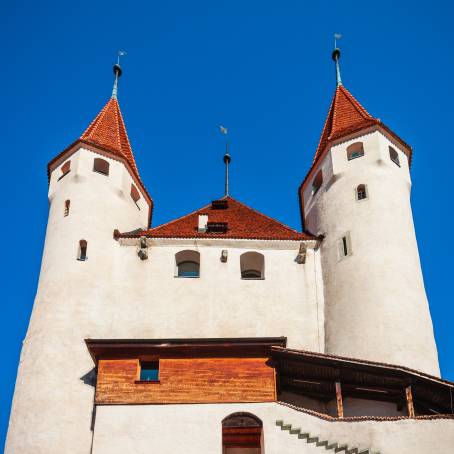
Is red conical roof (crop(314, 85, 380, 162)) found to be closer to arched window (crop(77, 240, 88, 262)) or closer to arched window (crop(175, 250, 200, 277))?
arched window (crop(175, 250, 200, 277))

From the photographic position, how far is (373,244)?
108 feet

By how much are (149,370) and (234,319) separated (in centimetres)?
576

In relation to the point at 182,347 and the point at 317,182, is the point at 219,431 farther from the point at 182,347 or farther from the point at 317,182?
the point at 317,182

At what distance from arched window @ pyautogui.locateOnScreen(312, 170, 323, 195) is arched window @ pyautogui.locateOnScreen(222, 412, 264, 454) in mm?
14047

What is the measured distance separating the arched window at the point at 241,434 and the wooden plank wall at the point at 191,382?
64 centimetres

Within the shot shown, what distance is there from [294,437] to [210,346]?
407 cm

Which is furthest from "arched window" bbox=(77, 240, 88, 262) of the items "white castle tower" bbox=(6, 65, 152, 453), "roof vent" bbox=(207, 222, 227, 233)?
"roof vent" bbox=(207, 222, 227, 233)

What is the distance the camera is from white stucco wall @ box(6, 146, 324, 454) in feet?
94.4

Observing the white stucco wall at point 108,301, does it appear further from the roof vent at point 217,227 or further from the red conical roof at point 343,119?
the red conical roof at point 343,119

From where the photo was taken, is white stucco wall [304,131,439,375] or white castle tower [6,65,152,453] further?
white stucco wall [304,131,439,375]

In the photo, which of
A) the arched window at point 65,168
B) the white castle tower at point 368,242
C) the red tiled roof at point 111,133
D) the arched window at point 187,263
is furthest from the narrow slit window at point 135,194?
the white castle tower at point 368,242

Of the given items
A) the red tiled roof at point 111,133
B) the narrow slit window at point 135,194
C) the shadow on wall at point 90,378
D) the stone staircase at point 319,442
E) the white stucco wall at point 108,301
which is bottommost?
the stone staircase at point 319,442

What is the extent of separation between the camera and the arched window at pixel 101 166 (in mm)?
37000

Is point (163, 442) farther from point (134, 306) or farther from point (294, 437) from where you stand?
point (134, 306)
